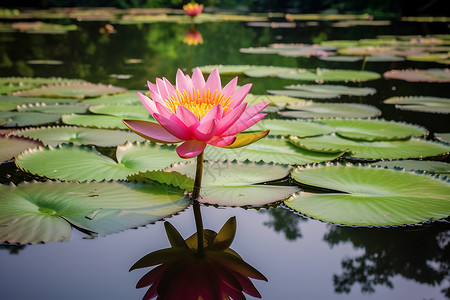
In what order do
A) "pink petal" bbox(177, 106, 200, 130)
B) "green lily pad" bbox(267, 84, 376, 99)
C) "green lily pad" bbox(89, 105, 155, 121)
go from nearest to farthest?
"pink petal" bbox(177, 106, 200, 130) → "green lily pad" bbox(89, 105, 155, 121) → "green lily pad" bbox(267, 84, 376, 99)

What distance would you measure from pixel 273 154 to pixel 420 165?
45cm

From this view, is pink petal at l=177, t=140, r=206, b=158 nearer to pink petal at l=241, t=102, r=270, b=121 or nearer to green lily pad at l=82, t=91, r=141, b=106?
pink petal at l=241, t=102, r=270, b=121

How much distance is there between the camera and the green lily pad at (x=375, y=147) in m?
1.44

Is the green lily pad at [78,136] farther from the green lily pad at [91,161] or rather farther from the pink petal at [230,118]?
the pink petal at [230,118]

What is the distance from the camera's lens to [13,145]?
141 centimetres

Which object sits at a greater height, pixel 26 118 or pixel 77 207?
pixel 26 118

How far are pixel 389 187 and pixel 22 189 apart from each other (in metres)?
0.94

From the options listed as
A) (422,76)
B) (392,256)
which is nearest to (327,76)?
(422,76)

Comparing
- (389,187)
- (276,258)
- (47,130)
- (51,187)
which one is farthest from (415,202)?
(47,130)

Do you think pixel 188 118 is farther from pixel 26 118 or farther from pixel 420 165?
pixel 26 118

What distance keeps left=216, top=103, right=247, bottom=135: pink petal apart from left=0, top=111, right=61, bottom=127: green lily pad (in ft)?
3.57

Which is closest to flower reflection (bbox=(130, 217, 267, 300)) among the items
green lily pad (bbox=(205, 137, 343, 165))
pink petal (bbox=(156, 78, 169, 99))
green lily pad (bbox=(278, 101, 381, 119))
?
pink petal (bbox=(156, 78, 169, 99))

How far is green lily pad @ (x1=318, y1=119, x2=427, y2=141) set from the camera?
1614mm

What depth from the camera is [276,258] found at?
0.88m
